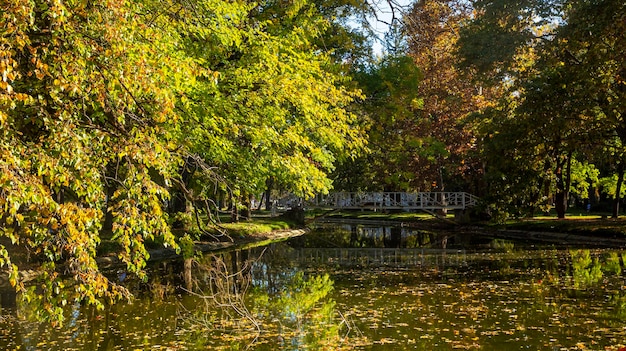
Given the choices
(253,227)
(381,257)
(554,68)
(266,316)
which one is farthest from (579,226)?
(266,316)

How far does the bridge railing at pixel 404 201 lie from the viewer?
4584 cm

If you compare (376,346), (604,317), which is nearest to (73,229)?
(376,346)

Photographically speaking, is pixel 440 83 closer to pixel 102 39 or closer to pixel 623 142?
pixel 623 142

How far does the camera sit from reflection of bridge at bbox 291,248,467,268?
2366cm

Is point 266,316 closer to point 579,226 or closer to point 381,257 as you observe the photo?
point 381,257

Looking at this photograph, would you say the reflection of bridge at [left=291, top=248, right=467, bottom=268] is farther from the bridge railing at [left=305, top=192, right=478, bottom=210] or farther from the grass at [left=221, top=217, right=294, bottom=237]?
the bridge railing at [left=305, top=192, right=478, bottom=210]

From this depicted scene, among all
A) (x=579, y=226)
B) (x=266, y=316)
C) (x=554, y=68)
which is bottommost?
(x=266, y=316)

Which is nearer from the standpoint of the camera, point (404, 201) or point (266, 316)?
point (266, 316)

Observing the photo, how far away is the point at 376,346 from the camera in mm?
9852

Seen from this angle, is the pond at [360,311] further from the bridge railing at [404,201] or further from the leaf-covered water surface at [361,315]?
the bridge railing at [404,201]

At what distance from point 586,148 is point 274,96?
71.6 ft

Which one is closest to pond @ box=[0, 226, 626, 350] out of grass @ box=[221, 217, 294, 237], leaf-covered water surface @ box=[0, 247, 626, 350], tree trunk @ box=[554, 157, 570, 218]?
leaf-covered water surface @ box=[0, 247, 626, 350]

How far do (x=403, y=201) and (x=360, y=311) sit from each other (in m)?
35.1

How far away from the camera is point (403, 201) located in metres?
47.6
